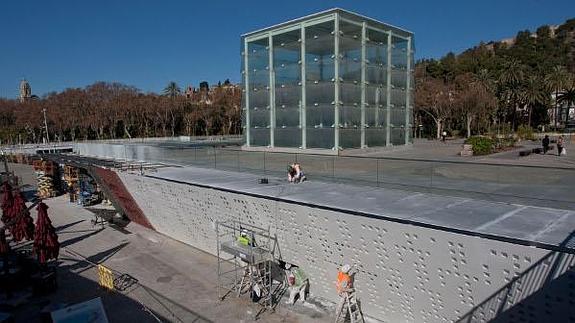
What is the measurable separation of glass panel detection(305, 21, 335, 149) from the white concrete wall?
63.1 ft

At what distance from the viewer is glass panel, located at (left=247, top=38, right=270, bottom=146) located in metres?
39.1

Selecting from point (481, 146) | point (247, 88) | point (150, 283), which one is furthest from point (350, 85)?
point (150, 283)

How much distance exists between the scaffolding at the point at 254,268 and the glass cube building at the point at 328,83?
19.9 m

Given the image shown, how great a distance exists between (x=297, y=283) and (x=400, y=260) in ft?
14.7

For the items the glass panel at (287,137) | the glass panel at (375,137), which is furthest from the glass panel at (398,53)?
the glass panel at (287,137)

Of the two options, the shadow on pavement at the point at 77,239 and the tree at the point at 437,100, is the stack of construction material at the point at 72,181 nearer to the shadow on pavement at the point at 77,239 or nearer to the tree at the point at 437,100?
the shadow on pavement at the point at 77,239

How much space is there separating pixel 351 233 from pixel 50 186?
3701 centimetres

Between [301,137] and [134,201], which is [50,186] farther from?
[301,137]

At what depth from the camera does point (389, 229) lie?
34.9ft

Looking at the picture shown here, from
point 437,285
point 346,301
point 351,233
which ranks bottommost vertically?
point 346,301

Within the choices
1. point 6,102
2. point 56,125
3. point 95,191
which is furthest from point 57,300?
point 6,102

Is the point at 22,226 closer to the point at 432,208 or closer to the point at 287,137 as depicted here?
the point at 432,208

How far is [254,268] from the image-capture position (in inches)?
557

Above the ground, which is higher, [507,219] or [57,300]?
[507,219]
